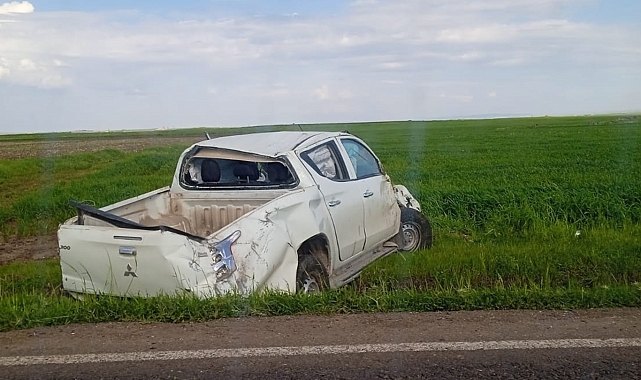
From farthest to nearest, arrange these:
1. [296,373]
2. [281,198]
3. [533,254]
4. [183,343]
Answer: [533,254], [281,198], [183,343], [296,373]

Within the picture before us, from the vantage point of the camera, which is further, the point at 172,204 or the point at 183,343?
the point at 172,204

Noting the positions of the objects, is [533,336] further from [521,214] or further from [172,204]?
[521,214]

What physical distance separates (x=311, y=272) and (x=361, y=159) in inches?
84.0

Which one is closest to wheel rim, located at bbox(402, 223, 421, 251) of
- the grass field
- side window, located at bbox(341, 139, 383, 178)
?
the grass field

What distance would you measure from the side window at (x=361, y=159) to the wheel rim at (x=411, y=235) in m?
1.02

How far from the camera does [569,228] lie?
9.32 m

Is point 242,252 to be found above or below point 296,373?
above

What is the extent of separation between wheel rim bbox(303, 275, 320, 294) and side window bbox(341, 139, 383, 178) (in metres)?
1.68

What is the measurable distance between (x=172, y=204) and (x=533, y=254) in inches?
155

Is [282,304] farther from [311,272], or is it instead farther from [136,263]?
[136,263]

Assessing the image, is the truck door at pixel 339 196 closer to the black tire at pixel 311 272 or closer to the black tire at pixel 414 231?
the black tire at pixel 311 272

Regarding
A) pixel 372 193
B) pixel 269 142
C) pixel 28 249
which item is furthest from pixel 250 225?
pixel 28 249

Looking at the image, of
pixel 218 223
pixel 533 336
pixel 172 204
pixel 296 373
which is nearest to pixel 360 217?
pixel 218 223

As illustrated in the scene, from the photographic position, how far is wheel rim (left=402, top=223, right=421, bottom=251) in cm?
847
